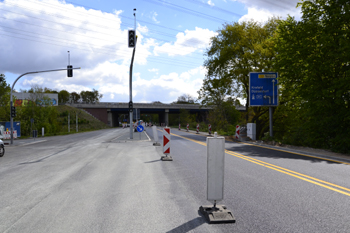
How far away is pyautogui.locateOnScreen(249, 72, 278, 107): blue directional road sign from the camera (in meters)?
23.1

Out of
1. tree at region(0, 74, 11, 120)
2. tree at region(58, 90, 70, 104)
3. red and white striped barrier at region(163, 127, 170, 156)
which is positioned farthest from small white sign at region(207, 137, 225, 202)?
tree at region(58, 90, 70, 104)

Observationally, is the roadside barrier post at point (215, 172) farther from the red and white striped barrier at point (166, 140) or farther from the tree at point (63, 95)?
the tree at point (63, 95)

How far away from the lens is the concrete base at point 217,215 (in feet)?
13.9

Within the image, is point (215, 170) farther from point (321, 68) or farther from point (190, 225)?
point (321, 68)

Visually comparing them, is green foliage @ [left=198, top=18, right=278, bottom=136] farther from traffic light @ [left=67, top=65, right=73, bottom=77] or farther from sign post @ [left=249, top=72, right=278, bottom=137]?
traffic light @ [left=67, top=65, right=73, bottom=77]

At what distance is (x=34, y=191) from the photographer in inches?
254

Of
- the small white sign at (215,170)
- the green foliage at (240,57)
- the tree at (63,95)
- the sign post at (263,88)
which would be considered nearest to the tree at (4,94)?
the green foliage at (240,57)

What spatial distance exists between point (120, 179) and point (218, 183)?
378cm

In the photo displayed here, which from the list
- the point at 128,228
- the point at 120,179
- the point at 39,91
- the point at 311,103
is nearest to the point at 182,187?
the point at 120,179

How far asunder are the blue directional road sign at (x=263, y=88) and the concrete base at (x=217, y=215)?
1960 centimetres

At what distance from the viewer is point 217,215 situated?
436cm

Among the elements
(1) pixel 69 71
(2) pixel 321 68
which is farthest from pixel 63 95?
(2) pixel 321 68

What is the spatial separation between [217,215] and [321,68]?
44.8 feet

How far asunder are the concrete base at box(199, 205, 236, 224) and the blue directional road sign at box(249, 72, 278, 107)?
19.6m
